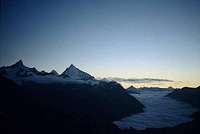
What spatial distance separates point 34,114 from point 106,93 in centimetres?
10373

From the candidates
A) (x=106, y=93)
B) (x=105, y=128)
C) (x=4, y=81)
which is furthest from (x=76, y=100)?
(x=4, y=81)

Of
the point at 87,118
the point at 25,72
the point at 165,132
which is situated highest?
the point at 25,72

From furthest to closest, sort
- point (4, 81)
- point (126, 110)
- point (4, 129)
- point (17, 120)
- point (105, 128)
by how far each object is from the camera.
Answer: point (126, 110)
point (105, 128)
point (4, 81)
point (17, 120)
point (4, 129)

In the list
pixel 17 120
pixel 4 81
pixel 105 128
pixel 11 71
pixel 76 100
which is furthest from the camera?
pixel 11 71

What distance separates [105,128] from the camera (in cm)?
9662

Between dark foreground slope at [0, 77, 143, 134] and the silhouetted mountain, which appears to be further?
the silhouetted mountain

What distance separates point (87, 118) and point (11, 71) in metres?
118

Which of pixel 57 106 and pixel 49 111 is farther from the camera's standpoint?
pixel 57 106

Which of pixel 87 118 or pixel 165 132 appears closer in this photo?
pixel 87 118

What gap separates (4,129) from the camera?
5869 cm

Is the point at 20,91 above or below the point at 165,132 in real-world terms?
above

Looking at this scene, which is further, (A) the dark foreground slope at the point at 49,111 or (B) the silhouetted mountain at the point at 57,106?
(B) the silhouetted mountain at the point at 57,106

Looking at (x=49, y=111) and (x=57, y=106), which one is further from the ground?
(x=49, y=111)

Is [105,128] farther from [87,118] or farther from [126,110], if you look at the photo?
[126,110]
